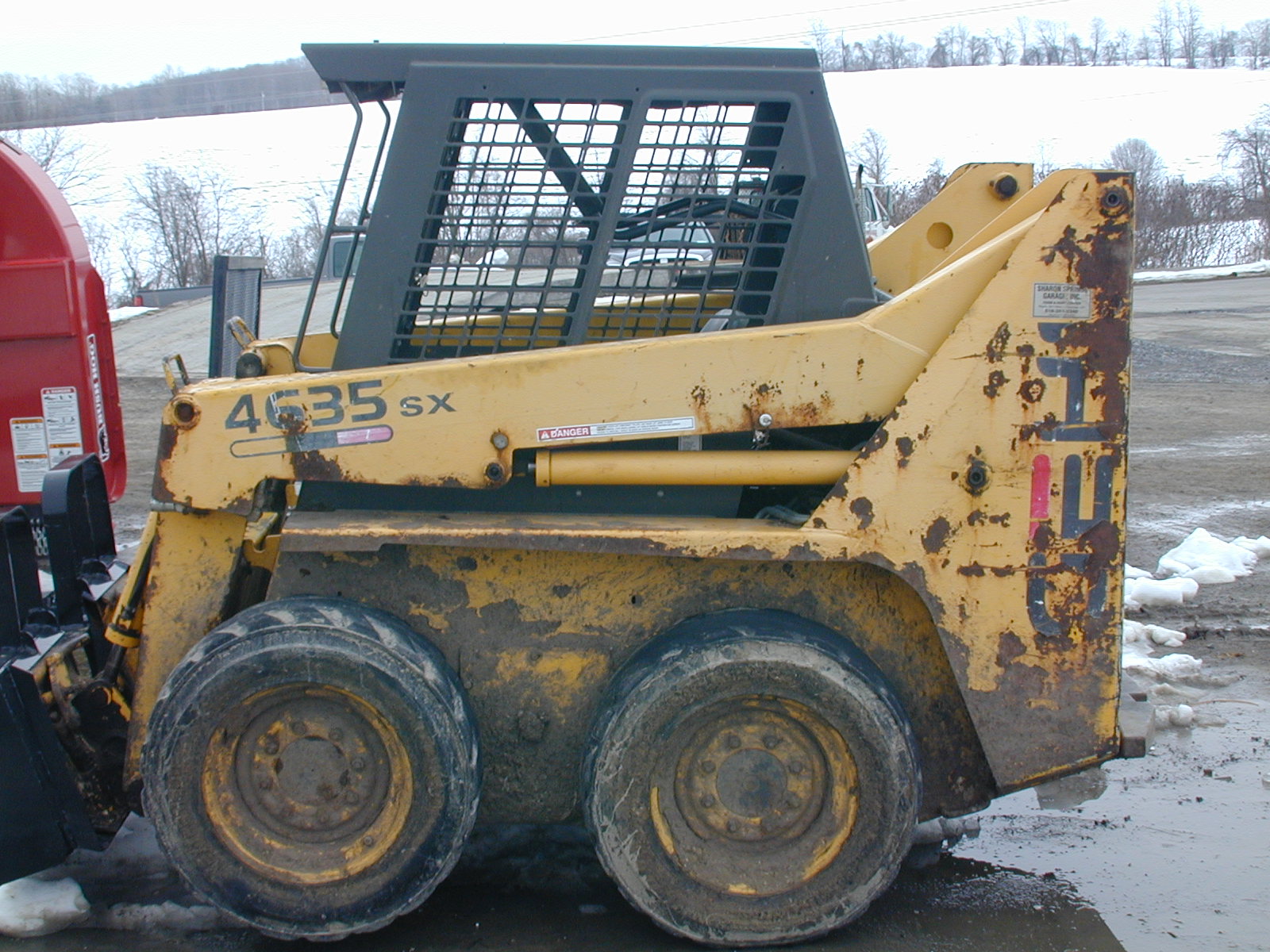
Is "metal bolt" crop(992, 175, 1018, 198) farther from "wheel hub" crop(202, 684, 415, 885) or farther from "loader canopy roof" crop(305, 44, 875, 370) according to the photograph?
"wheel hub" crop(202, 684, 415, 885)

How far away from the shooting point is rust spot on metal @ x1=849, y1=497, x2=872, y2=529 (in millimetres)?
3217

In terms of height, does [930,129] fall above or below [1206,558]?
above

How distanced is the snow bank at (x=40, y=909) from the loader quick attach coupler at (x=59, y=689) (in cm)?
17

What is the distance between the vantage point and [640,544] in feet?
10.4

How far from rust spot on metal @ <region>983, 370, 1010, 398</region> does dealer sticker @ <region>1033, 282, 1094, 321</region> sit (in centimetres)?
18

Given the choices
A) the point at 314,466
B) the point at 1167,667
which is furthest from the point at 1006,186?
the point at 314,466

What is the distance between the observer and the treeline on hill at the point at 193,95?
2562 inches

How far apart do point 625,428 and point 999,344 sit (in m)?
1.04

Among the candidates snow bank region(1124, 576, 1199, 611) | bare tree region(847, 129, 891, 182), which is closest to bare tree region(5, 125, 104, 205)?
bare tree region(847, 129, 891, 182)

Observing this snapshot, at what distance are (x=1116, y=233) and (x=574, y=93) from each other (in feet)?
5.02

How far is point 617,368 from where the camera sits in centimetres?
328

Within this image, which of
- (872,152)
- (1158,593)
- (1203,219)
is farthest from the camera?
(872,152)

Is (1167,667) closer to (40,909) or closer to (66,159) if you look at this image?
(40,909)

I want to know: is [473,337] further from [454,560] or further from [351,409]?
[454,560]
